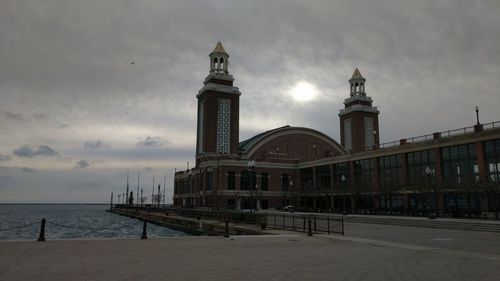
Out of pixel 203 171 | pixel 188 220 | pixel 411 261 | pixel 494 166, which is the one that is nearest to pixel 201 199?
Result: pixel 203 171

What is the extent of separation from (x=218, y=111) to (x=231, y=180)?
19827 mm

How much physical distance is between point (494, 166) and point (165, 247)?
163 ft

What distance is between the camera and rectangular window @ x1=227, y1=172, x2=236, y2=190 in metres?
92.9

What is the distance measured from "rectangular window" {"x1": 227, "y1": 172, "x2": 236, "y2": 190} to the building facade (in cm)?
23

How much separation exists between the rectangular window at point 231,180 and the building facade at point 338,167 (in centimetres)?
23

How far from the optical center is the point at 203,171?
3851 inches

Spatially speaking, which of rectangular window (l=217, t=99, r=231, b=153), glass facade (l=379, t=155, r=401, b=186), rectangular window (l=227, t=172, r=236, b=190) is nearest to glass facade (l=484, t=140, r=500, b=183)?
glass facade (l=379, t=155, r=401, b=186)

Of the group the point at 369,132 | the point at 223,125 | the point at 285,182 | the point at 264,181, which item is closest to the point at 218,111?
the point at 223,125

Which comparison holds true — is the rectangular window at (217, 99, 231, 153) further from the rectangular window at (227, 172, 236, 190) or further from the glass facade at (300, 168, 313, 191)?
the glass facade at (300, 168, 313, 191)

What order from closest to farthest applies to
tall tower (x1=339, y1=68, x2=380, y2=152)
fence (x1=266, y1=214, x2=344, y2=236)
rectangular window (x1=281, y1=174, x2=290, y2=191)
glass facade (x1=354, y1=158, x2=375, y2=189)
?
fence (x1=266, y1=214, x2=344, y2=236) < glass facade (x1=354, y1=158, x2=375, y2=189) < rectangular window (x1=281, y1=174, x2=290, y2=191) < tall tower (x1=339, y1=68, x2=380, y2=152)

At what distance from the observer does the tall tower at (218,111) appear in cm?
10150

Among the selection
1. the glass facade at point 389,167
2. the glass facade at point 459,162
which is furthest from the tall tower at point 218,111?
the glass facade at point 459,162

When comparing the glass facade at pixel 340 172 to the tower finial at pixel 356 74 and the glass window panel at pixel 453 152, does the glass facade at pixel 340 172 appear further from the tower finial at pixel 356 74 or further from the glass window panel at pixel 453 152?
the tower finial at pixel 356 74

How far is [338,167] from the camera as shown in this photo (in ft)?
276
